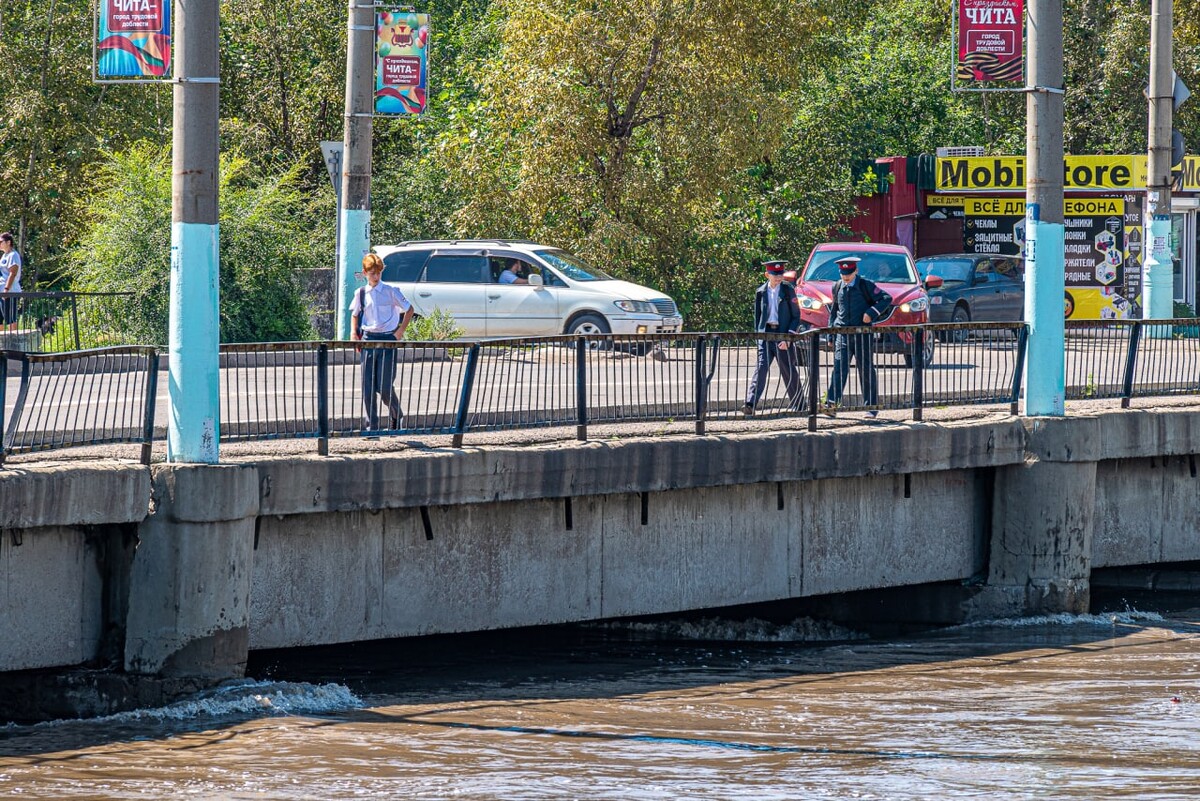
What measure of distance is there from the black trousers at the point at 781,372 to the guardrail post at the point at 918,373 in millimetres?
969

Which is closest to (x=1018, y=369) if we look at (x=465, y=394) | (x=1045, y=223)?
(x=1045, y=223)

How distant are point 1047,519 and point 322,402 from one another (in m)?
6.35

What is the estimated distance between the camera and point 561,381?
43.3ft

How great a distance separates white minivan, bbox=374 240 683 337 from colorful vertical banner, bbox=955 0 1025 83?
8.69m

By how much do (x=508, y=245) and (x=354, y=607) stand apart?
13.0 meters

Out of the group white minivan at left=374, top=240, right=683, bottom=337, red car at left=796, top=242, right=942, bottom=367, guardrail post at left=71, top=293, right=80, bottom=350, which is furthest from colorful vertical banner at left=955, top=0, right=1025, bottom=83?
guardrail post at left=71, top=293, right=80, bottom=350

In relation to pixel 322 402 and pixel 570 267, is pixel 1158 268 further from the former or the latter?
pixel 322 402

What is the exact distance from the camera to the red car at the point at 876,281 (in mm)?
24375

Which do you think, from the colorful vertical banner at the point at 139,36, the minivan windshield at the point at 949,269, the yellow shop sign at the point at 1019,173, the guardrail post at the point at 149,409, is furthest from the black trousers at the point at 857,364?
the yellow shop sign at the point at 1019,173

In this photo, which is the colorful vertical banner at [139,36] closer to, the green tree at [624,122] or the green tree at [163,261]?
the green tree at [163,261]

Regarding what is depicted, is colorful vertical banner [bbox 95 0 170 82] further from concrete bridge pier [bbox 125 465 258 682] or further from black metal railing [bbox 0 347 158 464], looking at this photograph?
concrete bridge pier [bbox 125 465 258 682]

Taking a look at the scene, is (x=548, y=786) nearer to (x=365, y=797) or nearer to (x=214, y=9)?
(x=365, y=797)

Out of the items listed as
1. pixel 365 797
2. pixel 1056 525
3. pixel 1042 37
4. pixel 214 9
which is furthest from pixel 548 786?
pixel 1042 37

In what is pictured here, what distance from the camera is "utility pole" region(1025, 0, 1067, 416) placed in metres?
14.9
